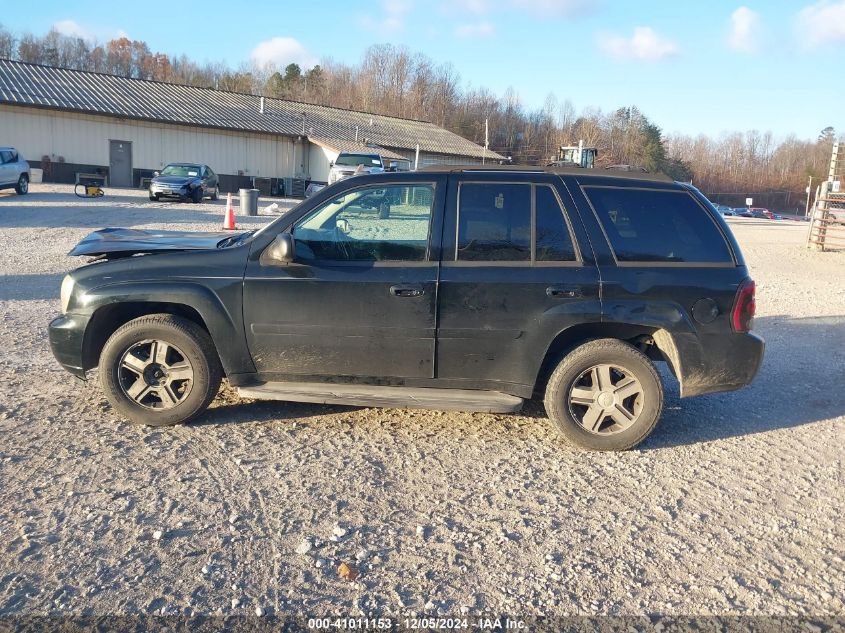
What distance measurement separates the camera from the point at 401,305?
15.7 feet

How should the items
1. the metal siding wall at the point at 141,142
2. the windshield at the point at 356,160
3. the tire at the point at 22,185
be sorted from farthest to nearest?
the metal siding wall at the point at 141,142, the windshield at the point at 356,160, the tire at the point at 22,185

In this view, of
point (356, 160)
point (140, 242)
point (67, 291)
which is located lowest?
point (67, 291)

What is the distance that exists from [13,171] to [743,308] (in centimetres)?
2544

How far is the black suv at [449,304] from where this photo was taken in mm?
4781

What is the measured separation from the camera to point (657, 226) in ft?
16.2

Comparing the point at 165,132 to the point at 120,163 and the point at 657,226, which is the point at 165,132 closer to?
the point at 120,163

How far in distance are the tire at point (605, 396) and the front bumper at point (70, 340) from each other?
332cm

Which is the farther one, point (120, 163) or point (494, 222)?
point (120, 163)

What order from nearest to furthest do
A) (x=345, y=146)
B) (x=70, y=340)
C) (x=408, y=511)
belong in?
(x=408, y=511), (x=70, y=340), (x=345, y=146)

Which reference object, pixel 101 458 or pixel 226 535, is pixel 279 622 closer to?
pixel 226 535

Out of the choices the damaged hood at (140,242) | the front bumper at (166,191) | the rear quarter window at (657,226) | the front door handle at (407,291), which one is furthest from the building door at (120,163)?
the rear quarter window at (657,226)

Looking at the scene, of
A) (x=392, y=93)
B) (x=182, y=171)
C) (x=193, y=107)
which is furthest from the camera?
(x=392, y=93)

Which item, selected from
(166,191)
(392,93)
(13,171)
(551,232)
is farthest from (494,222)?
(392,93)

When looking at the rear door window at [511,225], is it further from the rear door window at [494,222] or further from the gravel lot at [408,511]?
the gravel lot at [408,511]
